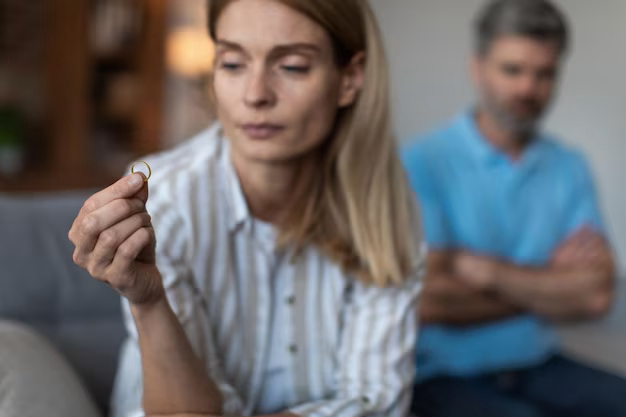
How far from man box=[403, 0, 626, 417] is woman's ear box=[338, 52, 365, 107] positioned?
2.38ft

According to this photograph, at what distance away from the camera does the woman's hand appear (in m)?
0.85

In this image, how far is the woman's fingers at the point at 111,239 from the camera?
0.86 m

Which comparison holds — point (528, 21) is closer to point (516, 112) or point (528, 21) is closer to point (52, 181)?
point (516, 112)

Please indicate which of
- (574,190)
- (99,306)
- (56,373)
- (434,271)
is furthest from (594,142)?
(56,373)

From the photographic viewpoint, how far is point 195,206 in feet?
3.79

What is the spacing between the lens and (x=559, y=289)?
76.4 inches

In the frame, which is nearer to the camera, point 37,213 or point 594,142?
point 37,213

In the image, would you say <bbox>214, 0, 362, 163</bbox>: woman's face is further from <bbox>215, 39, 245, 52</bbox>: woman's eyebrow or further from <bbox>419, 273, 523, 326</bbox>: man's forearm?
<bbox>419, 273, 523, 326</bbox>: man's forearm

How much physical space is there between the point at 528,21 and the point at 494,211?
19.6 inches

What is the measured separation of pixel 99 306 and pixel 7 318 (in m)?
0.17

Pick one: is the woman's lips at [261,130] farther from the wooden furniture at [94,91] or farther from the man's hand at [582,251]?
the wooden furniture at [94,91]

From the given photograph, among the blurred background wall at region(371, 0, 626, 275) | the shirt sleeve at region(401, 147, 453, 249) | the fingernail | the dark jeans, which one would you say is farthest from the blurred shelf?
the fingernail

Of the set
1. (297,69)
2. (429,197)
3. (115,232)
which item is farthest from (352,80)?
(429,197)

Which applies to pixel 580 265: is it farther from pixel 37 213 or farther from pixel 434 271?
pixel 37 213
